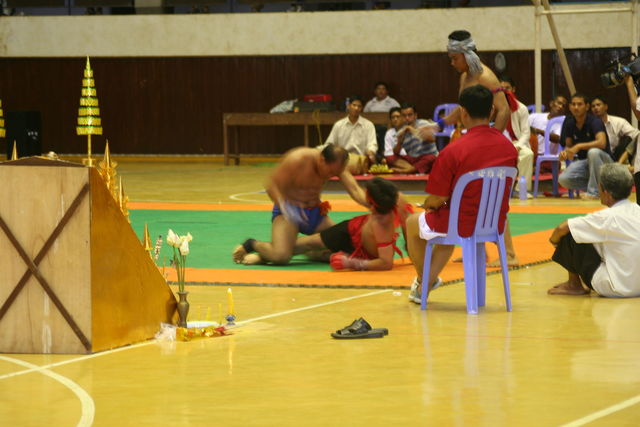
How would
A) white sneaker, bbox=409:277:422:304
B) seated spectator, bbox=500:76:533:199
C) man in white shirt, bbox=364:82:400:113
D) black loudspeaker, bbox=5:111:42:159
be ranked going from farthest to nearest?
black loudspeaker, bbox=5:111:42:159 < man in white shirt, bbox=364:82:400:113 < seated spectator, bbox=500:76:533:199 < white sneaker, bbox=409:277:422:304

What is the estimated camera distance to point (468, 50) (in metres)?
8.56

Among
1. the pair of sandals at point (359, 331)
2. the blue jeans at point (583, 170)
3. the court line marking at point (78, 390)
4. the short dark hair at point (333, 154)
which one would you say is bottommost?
the blue jeans at point (583, 170)

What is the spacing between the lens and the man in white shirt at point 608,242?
7.37m

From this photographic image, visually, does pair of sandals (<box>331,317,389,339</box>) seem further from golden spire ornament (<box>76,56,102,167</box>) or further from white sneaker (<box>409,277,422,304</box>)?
golden spire ornament (<box>76,56,102,167</box>)

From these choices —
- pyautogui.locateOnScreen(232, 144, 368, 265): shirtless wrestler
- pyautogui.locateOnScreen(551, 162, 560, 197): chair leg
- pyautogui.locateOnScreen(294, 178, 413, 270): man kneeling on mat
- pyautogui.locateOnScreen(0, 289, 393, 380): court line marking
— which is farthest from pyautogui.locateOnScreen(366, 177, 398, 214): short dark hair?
pyautogui.locateOnScreen(551, 162, 560, 197): chair leg

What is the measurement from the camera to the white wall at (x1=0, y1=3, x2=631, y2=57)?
21500mm

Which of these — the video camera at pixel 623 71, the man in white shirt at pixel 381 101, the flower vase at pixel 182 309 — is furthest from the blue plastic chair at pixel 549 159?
the flower vase at pixel 182 309

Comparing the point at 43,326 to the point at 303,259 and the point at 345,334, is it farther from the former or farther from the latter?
the point at 303,259

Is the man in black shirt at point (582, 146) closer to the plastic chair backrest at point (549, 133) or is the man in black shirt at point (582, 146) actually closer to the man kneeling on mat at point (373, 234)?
the plastic chair backrest at point (549, 133)

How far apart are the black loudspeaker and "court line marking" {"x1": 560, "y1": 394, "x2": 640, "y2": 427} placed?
18.5m

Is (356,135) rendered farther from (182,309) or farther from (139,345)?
(139,345)

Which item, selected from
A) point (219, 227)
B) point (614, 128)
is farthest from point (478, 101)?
point (614, 128)

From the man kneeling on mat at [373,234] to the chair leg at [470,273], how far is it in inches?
67.2

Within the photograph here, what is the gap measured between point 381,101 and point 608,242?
47.7 feet
